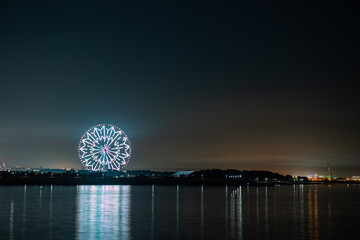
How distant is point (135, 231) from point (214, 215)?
46.6 feet

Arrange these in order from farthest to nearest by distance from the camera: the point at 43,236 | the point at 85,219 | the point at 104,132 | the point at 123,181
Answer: the point at 123,181
the point at 104,132
the point at 85,219
the point at 43,236

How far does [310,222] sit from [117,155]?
3594 inches

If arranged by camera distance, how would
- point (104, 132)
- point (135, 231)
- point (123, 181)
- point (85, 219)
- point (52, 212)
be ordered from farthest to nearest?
1. point (123, 181)
2. point (104, 132)
3. point (52, 212)
4. point (85, 219)
5. point (135, 231)

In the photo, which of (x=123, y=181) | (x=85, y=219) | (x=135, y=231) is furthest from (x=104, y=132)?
(x=135, y=231)

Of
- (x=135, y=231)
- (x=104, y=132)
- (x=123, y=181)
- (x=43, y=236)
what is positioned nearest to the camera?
(x=43, y=236)

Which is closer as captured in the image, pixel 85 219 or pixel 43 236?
pixel 43 236

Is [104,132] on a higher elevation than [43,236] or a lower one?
higher

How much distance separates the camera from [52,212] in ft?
160

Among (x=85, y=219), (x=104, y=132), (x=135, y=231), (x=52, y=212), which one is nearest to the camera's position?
(x=135, y=231)

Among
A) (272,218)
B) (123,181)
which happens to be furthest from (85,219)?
(123,181)

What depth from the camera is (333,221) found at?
43438 millimetres

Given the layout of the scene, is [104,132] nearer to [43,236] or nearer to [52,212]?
[52,212]

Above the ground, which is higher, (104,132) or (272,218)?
(104,132)

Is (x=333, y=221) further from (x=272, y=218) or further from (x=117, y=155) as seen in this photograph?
(x=117, y=155)
